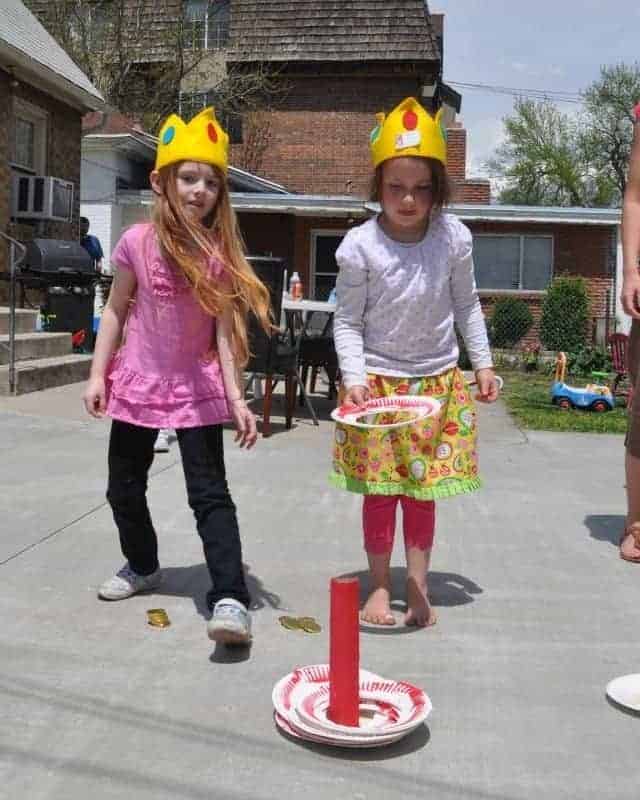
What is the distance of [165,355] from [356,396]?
668mm

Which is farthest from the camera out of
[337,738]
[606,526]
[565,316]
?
[565,316]

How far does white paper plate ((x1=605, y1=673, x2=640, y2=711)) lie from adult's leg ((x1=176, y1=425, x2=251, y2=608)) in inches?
46.2

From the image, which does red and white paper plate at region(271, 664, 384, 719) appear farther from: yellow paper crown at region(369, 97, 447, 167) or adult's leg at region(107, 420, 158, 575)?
yellow paper crown at region(369, 97, 447, 167)

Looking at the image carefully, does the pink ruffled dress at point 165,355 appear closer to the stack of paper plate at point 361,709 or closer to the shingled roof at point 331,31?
the stack of paper plate at point 361,709

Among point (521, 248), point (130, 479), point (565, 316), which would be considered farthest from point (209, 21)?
point (130, 479)

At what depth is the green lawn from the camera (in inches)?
371

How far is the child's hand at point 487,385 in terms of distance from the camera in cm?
357

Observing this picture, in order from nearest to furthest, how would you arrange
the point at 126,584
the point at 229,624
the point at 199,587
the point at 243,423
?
the point at 229,624 → the point at 243,423 → the point at 126,584 → the point at 199,587

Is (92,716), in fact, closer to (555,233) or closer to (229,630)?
(229,630)

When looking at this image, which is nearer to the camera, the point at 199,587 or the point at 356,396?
the point at 356,396

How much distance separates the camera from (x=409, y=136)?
3391 mm

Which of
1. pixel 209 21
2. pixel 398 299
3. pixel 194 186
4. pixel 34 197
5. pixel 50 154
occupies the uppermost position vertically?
pixel 209 21

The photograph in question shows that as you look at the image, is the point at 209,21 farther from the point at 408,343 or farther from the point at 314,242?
the point at 408,343

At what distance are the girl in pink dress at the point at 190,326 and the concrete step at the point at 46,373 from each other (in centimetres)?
598
